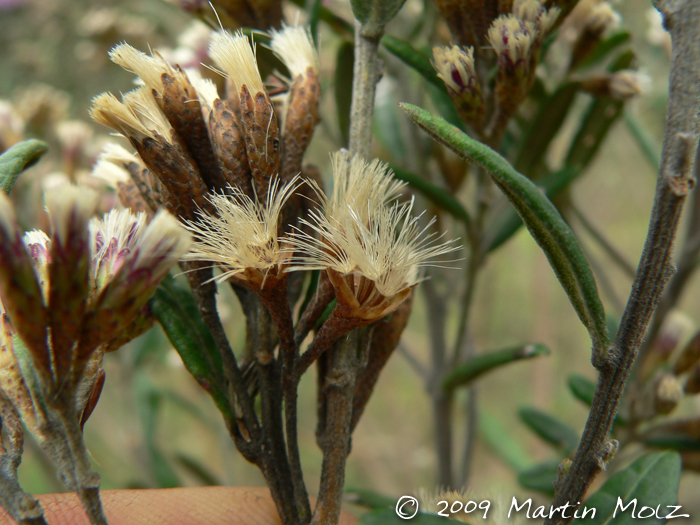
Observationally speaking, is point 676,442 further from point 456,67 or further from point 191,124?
point 191,124

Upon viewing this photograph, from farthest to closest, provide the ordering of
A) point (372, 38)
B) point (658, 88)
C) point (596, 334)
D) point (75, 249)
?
point (658, 88)
point (372, 38)
point (596, 334)
point (75, 249)

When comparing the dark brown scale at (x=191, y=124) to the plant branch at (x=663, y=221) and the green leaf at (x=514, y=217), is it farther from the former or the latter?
the green leaf at (x=514, y=217)

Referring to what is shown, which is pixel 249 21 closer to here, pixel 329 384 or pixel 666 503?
pixel 329 384

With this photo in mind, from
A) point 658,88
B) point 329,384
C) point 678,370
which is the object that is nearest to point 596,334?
point 329,384

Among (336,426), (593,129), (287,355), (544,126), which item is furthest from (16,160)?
(593,129)

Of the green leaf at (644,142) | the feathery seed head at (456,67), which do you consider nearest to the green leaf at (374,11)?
the feathery seed head at (456,67)

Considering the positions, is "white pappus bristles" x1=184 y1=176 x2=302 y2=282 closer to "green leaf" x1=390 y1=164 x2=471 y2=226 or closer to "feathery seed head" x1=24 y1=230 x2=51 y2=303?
"feathery seed head" x1=24 y1=230 x2=51 y2=303

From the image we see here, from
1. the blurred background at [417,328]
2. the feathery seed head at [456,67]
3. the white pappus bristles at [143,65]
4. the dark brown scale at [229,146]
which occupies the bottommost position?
the blurred background at [417,328]
